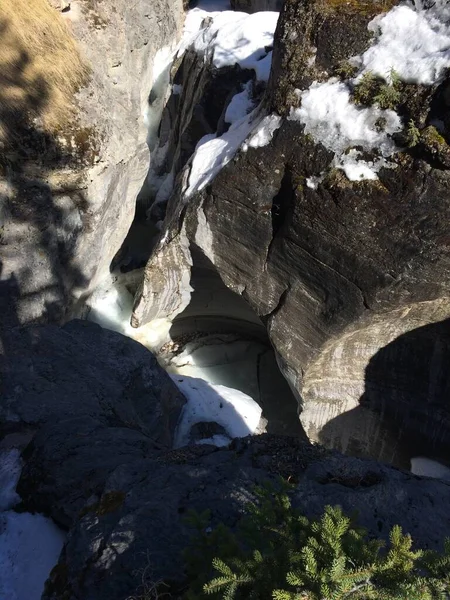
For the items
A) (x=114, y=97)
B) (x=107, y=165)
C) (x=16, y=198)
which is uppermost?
(x=114, y=97)

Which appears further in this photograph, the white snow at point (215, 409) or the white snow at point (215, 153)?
the white snow at point (215, 409)

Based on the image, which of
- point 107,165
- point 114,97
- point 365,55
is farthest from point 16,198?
point 365,55

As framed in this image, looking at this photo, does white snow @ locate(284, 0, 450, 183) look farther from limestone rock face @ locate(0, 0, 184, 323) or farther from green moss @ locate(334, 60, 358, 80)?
limestone rock face @ locate(0, 0, 184, 323)

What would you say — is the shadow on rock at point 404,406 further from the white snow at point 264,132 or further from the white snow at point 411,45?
the white snow at point 264,132

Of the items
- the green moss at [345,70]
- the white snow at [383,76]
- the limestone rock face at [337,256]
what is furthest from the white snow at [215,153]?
the green moss at [345,70]

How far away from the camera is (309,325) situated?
639cm

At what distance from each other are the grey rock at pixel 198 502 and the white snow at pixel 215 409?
3.35 m

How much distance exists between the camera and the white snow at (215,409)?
718 cm

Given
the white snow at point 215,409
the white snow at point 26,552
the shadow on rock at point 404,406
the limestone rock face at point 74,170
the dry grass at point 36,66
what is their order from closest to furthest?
the white snow at point 26,552, the shadow on rock at point 404,406, the dry grass at point 36,66, the limestone rock face at point 74,170, the white snow at point 215,409

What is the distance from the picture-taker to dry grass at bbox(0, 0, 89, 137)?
266 inches

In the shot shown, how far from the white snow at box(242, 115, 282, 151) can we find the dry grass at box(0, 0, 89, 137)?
3.40 m

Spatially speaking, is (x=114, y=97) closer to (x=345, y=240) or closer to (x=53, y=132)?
(x=53, y=132)

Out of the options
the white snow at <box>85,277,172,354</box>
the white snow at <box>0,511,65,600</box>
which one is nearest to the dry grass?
the white snow at <box>85,277,172,354</box>

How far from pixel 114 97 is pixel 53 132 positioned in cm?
214
